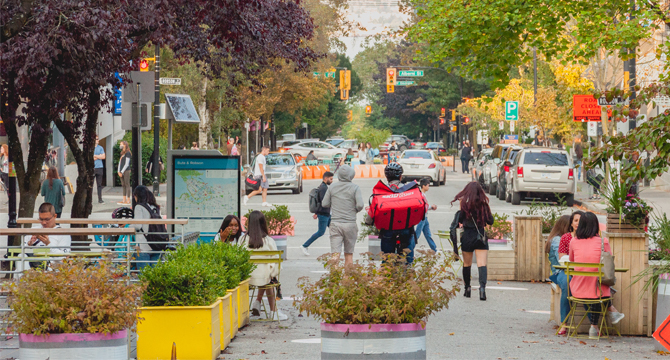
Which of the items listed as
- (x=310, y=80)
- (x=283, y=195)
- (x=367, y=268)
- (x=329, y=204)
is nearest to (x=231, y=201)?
(x=329, y=204)

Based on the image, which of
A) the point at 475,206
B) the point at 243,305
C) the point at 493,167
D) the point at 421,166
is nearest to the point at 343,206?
the point at 475,206

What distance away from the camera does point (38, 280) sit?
6000 millimetres

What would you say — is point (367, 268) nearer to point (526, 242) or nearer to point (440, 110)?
point (526, 242)

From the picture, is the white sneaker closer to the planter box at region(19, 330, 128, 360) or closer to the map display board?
the map display board

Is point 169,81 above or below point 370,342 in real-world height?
above

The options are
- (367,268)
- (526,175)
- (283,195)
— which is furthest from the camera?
(283,195)

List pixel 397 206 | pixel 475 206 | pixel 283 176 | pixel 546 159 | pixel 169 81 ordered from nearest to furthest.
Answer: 1. pixel 397 206
2. pixel 475 206
3. pixel 169 81
4. pixel 546 159
5. pixel 283 176

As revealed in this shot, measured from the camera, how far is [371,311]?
5805 millimetres

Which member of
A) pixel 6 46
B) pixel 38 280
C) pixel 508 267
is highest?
pixel 6 46

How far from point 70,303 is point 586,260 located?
5.39m

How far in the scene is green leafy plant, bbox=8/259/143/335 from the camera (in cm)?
586

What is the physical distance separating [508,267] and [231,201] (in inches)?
169

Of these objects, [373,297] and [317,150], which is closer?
[373,297]

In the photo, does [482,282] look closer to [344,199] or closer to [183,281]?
[344,199]
